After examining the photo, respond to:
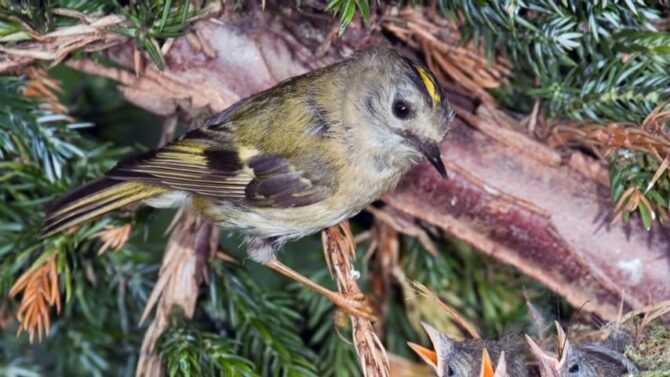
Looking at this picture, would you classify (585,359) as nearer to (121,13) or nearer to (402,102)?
(402,102)

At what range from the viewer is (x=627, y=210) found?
219cm

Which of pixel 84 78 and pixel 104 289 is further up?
pixel 84 78

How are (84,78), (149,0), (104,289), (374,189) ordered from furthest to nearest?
(84,78), (104,289), (374,189), (149,0)

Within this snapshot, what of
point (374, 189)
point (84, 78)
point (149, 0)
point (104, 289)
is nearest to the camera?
point (149, 0)

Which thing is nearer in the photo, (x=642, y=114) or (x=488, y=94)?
(x=642, y=114)

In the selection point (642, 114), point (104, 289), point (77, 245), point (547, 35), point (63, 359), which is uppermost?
point (547, 35)

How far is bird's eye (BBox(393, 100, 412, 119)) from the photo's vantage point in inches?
91.3

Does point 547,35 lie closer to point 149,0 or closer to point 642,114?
point 642,114

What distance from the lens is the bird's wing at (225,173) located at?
236 centimetres

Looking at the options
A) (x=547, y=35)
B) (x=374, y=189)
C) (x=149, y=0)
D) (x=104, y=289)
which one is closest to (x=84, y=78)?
(x=104, y=289)

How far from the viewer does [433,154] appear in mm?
2215

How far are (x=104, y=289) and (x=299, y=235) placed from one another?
63 centimetres

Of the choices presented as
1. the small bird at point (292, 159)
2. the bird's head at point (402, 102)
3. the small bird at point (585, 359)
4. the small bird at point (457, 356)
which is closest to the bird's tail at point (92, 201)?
the small bird at point (292, 159)

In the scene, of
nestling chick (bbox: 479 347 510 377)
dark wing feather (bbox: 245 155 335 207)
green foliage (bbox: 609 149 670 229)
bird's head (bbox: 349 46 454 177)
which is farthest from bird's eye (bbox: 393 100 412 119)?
nestling chick (bbox: 479 347 510 377)
